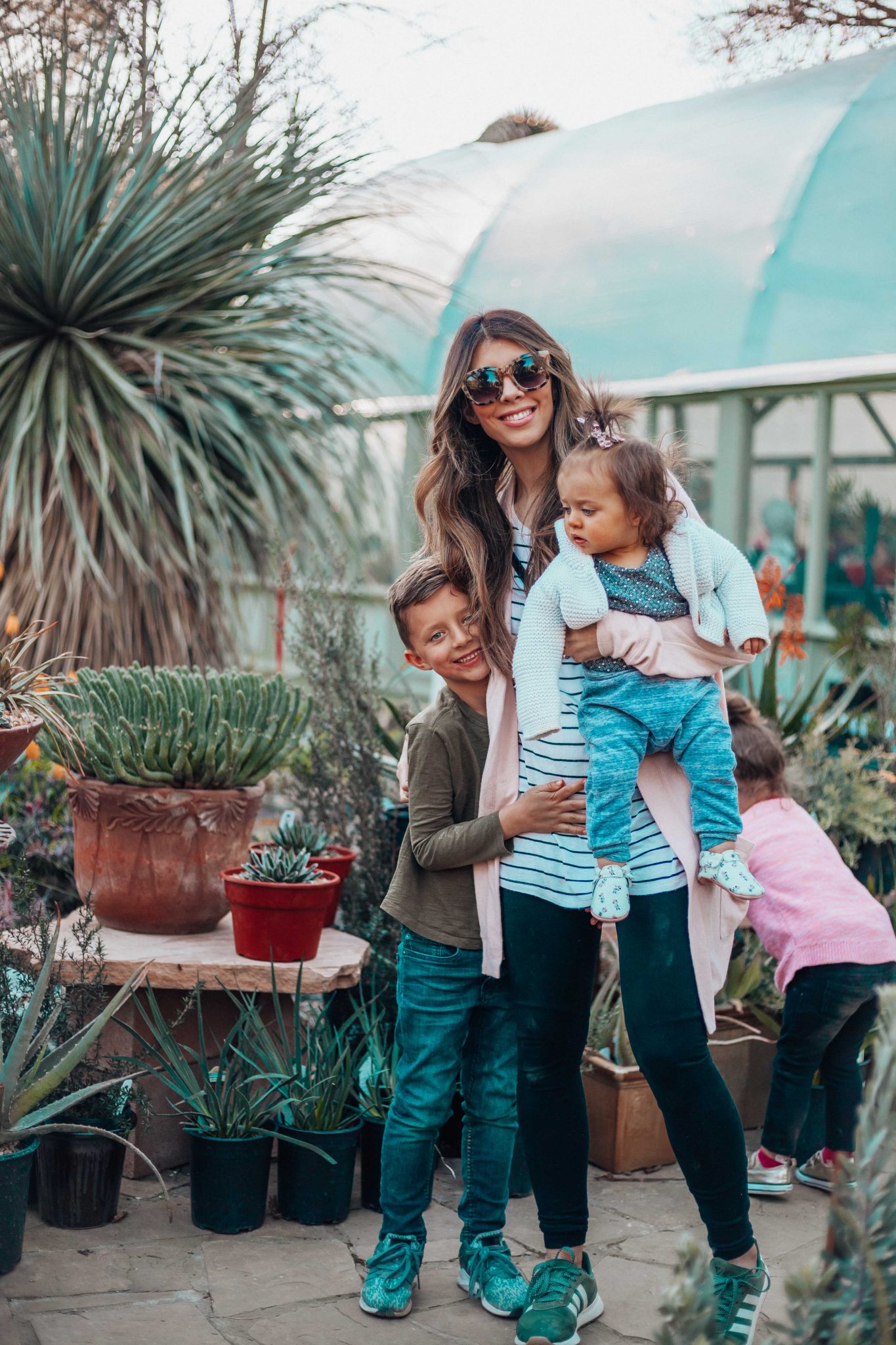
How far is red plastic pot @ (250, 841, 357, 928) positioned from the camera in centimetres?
309

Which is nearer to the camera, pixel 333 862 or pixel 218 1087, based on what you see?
pixel 218 1087

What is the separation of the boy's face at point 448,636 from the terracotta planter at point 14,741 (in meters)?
0.67

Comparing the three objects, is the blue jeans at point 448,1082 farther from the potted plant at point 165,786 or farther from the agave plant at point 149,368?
the agave plant at point 149,368

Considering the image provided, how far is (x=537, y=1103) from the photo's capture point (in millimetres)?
2176

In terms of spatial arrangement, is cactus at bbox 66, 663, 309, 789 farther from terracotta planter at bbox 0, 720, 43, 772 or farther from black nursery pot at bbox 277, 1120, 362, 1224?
black nursery pot at bbox 277, 1120, 362, 1224

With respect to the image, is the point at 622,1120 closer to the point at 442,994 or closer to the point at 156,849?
the point at 442,994

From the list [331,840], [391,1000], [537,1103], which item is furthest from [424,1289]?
[331,840]

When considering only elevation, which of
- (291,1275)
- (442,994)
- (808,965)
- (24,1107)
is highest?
(442,994)

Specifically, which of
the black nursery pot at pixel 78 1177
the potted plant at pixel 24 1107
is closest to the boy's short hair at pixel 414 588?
the potted plant at pixel 24 1107

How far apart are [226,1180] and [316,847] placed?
83 centimetres

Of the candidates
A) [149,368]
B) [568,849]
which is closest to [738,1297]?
[568,849]

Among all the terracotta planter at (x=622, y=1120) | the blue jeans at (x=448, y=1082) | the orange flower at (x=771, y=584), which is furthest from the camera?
the orange flower at (x=771, y=584)

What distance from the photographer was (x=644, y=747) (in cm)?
207

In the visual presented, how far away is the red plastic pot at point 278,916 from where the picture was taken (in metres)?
2.82
